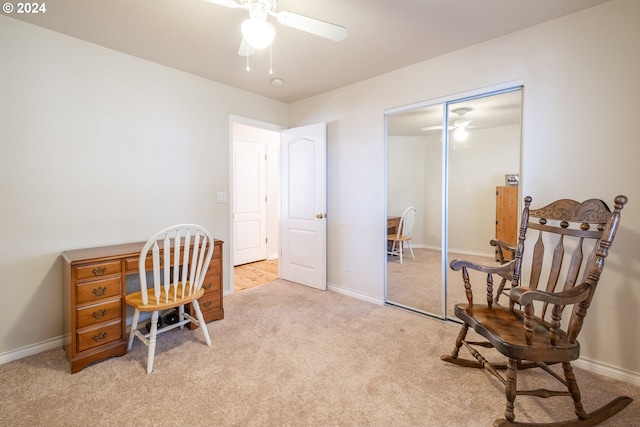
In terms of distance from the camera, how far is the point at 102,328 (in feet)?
6.66

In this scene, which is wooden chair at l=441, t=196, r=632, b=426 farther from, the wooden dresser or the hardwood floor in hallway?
the hardwood floor in hallway

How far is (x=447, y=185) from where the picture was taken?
8.86ft

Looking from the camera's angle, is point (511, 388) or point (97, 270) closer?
point (511, 388)

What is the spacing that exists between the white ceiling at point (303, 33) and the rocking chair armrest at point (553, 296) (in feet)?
5.93

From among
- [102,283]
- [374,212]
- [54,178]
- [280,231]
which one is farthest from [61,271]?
[374,212]

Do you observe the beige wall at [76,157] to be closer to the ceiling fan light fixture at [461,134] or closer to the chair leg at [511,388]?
the ceiling fan light fixture at [461,134]

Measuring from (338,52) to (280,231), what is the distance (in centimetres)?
233

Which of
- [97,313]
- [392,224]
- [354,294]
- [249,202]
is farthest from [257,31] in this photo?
[249,202]

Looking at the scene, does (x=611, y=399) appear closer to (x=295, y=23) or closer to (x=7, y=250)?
(x=295, y=23)

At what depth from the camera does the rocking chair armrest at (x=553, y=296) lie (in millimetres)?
1361

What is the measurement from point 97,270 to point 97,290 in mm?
139

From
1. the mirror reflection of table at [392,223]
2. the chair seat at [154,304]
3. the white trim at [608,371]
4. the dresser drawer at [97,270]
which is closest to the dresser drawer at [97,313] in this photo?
the chair seat at [154,304]

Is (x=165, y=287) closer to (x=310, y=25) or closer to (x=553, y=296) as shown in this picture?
(x=310, y=25)

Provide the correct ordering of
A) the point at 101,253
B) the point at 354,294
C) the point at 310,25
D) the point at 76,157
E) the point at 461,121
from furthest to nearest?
the point at 354,294, the point at 461,121, the point at 76,157, the point at 101,253, the point at 310,25
